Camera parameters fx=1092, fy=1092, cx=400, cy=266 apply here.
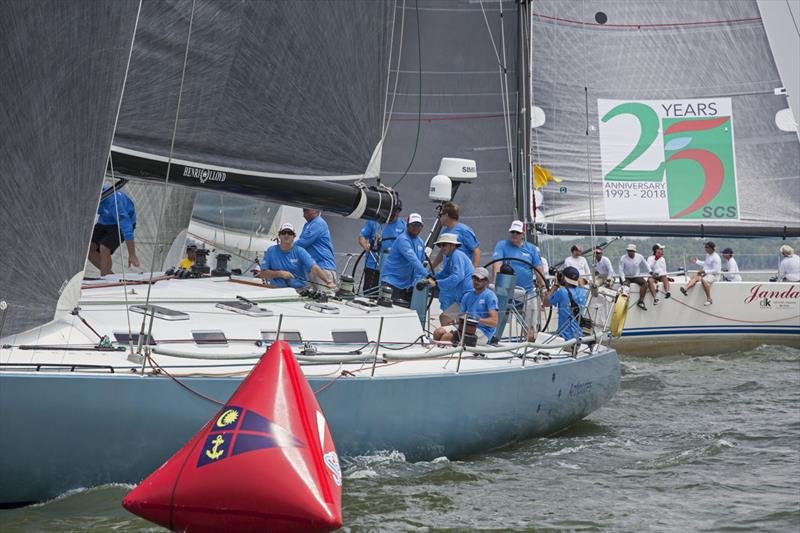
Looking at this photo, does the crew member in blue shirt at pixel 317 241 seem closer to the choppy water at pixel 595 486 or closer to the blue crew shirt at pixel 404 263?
the blue crew shirt at pixel 404 263

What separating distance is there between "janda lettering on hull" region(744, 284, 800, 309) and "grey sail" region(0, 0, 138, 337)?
11.7 metres

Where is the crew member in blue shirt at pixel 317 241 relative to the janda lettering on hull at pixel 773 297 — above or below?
above

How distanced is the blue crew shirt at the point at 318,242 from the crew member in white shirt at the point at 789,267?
917cm

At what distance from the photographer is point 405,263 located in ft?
28.1

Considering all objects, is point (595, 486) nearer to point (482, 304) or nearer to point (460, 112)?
point (482, 304)

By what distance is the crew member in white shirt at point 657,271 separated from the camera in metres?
15.2

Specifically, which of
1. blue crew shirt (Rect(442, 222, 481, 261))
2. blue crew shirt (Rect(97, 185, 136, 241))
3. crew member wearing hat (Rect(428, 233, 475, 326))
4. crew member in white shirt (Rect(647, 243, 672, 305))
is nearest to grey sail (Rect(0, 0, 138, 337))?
blue crew shirt (Rect(97, 185, 136, 241))

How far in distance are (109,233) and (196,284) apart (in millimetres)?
1108

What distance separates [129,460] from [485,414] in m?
2.40

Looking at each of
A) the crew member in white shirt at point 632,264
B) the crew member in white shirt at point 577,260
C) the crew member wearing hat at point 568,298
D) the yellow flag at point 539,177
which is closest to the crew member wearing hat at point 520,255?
the crew member wearing hat at point 568,298

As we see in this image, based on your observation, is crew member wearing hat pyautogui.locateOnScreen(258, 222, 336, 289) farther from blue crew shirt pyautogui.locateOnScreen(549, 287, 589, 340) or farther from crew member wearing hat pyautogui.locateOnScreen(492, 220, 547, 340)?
blue crew shirt pyautogui.locateOnScreen(549, 287, 589, 340)

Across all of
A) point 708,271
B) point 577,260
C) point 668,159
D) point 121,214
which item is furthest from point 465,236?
point 668,159

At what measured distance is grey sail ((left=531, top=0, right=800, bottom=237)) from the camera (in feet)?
54.8

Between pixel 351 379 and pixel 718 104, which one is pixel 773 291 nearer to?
pixel 718 104
